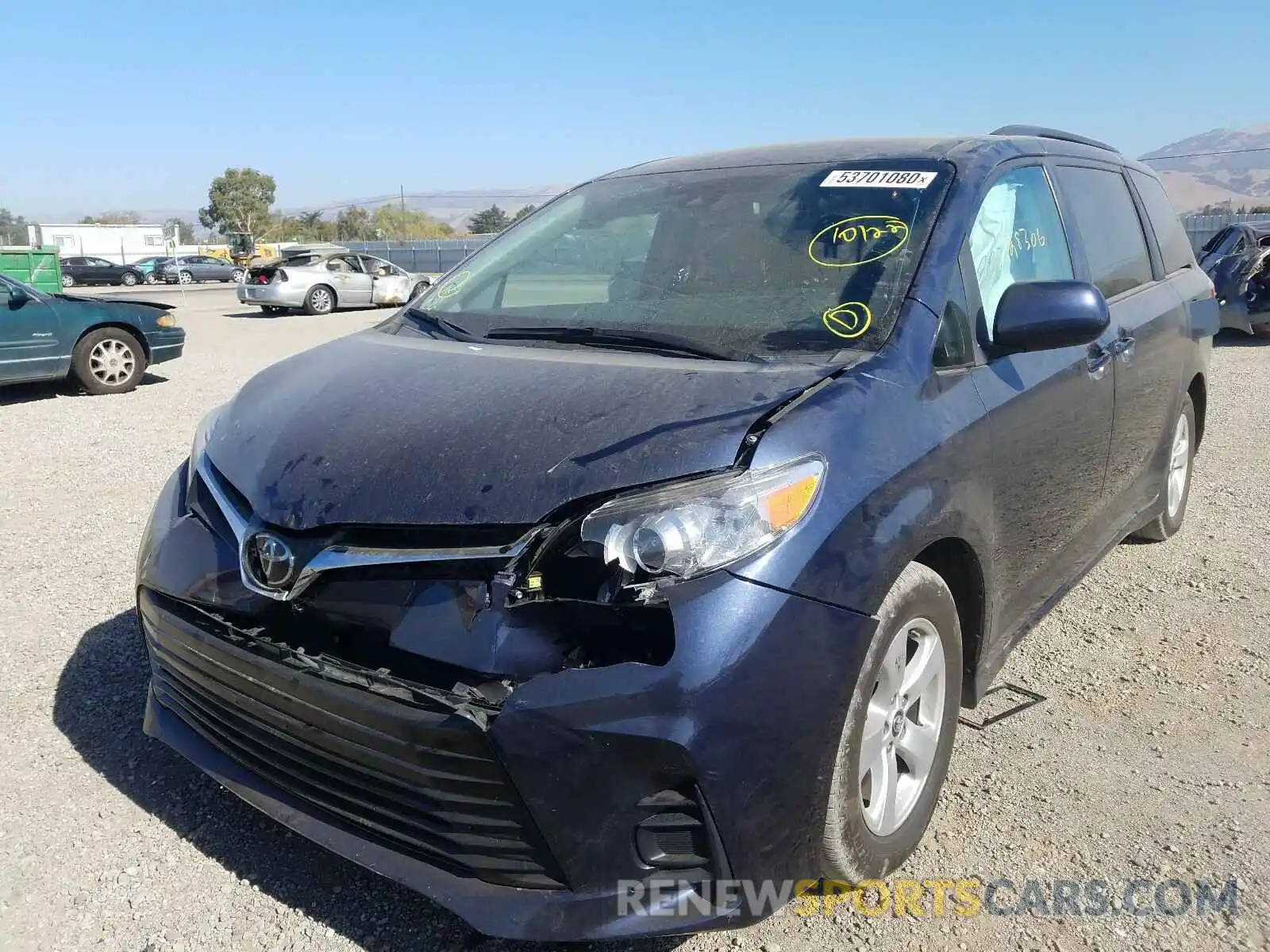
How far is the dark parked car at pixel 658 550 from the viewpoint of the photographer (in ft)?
6.09

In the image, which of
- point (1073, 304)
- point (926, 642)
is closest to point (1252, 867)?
point (926, 642)

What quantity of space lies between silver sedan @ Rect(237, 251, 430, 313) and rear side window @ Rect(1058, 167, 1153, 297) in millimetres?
17610

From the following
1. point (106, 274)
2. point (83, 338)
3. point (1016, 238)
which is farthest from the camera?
point (106, 274)

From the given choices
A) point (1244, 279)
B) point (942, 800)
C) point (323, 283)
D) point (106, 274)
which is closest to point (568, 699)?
point (942, 800)

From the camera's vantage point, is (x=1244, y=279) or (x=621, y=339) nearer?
(x=621, y=339)

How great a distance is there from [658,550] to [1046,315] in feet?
4.55

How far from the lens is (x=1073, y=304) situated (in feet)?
8.64

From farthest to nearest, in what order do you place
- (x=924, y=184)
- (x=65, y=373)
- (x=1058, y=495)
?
(x=65, y=373) → (x=1058, y=495) → (x=924, y=184)

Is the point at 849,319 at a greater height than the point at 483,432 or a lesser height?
greater

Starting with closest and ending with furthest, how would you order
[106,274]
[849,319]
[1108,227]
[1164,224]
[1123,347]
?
[849,319]
[1123,347]
[1108,227]
[1164,224]
[106,274]

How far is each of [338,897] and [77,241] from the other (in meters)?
71.5

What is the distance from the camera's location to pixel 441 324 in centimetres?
321

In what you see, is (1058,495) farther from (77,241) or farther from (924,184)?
(77,241)

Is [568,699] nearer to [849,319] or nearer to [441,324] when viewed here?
[849,319]
